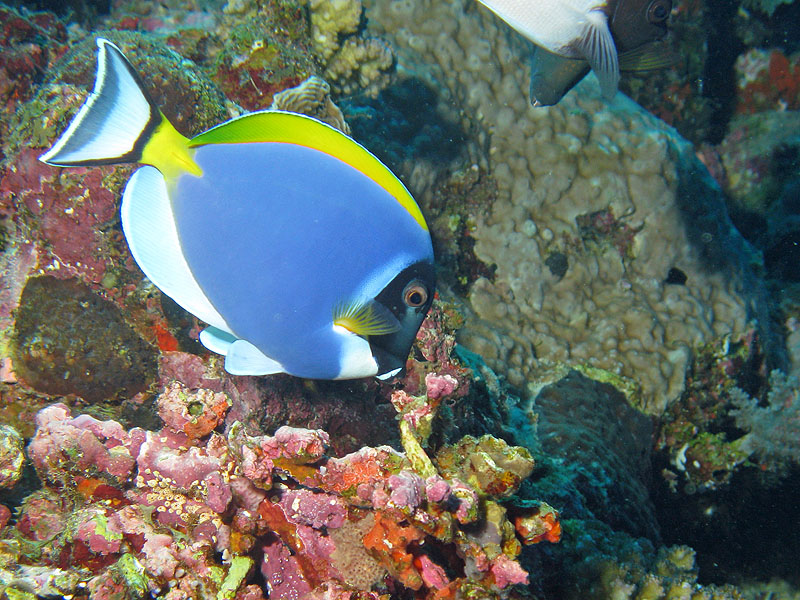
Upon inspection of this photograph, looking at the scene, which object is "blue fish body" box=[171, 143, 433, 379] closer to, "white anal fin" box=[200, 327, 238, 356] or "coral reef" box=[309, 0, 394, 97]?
"white anal fin" box=[200, 327, 238, 356]

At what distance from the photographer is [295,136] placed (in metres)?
1.44

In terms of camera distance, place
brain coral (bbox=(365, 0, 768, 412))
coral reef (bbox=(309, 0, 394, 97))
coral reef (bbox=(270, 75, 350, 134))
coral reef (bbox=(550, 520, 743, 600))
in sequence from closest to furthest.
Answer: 1. coral reef (bbox=(550, 520, 743, 600))
2. coral reef (bbox=(270, 75, 350, 134))
3. coral reef (bbox=(309, 0, 394, 97))
4. brain coral (bbox=(365, 0, 768, 412))

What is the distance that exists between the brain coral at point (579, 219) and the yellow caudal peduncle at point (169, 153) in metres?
3.67

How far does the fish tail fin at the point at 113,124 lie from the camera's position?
130 cm

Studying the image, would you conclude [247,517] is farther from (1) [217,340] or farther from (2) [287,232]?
(2) [287,232]

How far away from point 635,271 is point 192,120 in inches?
187

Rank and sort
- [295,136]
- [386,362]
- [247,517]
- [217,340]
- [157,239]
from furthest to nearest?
[217,340] < [247,517] < [386,362] < [157,239] < [295,136]

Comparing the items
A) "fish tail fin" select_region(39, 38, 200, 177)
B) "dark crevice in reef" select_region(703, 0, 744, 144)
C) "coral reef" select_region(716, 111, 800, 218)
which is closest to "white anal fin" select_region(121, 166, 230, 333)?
"fish tail fin" select_region(39, 38, 200, 177)

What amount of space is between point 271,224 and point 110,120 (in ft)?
1.79

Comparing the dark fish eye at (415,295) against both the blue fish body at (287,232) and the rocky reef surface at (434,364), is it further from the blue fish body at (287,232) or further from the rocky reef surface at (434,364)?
the rocky reef surface at (434,364)

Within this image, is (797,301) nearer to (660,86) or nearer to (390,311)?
(660,86)

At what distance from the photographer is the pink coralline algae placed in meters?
1.61

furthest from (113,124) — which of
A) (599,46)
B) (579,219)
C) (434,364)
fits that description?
(579,219)

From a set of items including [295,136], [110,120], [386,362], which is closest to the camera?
[110,120]
